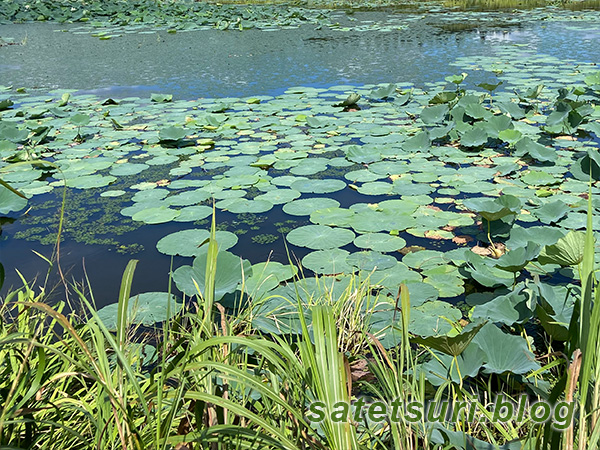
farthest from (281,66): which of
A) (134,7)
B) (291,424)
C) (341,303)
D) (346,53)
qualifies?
(134,7)

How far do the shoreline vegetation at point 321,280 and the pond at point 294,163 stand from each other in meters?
0.02

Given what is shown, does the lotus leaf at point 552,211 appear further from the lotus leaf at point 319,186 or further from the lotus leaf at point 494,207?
the lotus leaf at point 319,186

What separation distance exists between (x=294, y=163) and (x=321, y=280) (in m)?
1.72

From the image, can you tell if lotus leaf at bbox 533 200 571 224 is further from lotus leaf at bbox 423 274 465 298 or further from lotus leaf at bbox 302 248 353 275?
lotus leaf at bbox 302 248 353 275

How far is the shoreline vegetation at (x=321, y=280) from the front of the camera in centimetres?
118

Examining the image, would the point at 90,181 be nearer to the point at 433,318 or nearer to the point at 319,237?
the point at 319,237

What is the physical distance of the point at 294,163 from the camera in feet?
13.1

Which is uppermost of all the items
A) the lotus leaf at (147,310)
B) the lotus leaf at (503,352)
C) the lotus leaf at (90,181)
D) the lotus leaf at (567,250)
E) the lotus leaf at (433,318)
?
the lotus leaf at (567,250)

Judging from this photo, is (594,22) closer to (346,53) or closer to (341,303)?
(346,53)

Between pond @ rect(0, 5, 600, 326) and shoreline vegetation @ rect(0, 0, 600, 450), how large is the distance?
0.9 inches

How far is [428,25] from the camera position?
39.5 ft

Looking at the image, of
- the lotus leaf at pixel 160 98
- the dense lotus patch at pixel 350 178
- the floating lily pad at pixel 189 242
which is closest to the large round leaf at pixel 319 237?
the dense lotus patch at pixel 350 178

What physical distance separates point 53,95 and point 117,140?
8.17ft

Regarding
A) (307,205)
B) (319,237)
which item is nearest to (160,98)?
(307,205)
